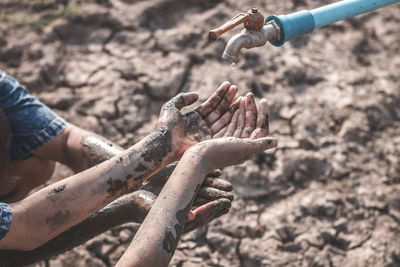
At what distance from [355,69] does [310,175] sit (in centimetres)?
81

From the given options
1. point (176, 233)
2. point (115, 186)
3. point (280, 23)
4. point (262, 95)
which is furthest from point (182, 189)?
point (262, 95)

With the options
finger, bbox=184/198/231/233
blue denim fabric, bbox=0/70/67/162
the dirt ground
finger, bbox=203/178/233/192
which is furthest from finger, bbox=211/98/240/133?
blue denim fabric, bbox=0/70/67/162

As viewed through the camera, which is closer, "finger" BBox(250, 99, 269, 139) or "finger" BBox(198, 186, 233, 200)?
"finger" BBox(198, 186, 233, 200)

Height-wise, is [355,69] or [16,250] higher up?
[355,69]

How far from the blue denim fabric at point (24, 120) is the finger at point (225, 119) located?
0.73 m

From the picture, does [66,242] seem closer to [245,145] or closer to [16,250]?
[16,250]

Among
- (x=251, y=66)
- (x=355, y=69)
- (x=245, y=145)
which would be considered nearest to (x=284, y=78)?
(x=251, y=66)

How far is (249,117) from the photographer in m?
1.80

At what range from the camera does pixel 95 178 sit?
5.41 ft

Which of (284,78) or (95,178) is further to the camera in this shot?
(284,78)

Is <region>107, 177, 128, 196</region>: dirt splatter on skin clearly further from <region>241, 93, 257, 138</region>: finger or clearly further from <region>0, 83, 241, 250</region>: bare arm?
<region>241, 93, 257, 138</region>: finger

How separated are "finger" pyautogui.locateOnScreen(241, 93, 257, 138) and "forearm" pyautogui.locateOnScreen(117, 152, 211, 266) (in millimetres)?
247

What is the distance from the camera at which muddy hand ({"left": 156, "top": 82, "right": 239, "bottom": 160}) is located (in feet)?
5.84

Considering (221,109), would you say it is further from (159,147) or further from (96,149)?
(96,149)
